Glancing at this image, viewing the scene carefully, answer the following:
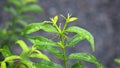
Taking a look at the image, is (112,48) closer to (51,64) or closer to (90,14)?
(90,14)

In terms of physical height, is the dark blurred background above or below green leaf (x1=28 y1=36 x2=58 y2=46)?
above

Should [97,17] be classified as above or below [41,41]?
above

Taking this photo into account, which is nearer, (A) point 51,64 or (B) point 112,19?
(A) point 51,64

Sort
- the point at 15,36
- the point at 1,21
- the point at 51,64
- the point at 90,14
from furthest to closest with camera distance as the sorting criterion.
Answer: the point at 90,14 → the point at 1,21 → the point at 15,36 → the point at 51,64

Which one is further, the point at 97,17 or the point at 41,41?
the point at 97,17

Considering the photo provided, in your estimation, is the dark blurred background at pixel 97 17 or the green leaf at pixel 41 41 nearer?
the green leaf at pixel 41 41

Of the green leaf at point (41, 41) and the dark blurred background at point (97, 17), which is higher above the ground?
the dark blurred background at point (97, 17)

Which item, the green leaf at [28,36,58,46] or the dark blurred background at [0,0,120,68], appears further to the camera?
the dark blurred background at [0,0,120,68]

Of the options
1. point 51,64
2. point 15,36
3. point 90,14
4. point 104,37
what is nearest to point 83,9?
point 90,14
